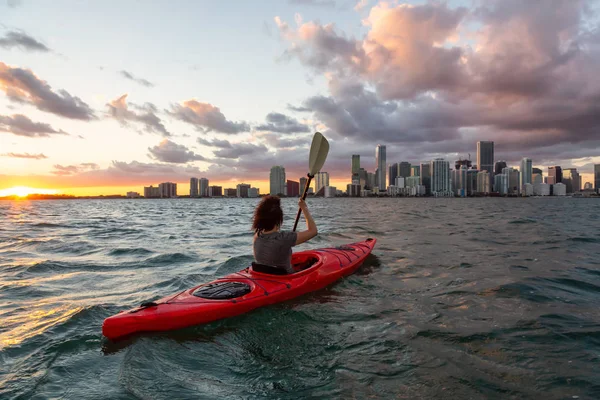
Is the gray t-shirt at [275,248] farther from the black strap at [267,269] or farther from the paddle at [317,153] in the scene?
the paddle at [317,153]

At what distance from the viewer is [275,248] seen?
554cm

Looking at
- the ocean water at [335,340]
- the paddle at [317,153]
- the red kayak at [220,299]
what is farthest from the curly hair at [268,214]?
the paddle at [317,153]

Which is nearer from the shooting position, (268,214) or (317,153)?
(268,214)

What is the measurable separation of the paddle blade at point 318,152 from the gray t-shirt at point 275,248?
3068 mm

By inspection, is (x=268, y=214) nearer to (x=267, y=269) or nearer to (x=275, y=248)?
(x=275, y=248)

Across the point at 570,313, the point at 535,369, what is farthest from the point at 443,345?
the point at 570,313

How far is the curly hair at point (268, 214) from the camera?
17.4 feet

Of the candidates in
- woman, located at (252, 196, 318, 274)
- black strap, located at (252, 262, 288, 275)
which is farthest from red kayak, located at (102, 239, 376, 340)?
woman, located at (252, 196, 318, 274)

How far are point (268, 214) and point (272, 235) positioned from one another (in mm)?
353

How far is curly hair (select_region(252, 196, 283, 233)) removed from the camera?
532 cm

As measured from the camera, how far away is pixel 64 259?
9703 millimetres

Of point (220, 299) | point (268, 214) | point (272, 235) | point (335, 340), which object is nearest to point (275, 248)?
point (272, 235)

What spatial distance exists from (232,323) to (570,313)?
16.0 feet

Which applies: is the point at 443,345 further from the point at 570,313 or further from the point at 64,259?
the point at 64,259
